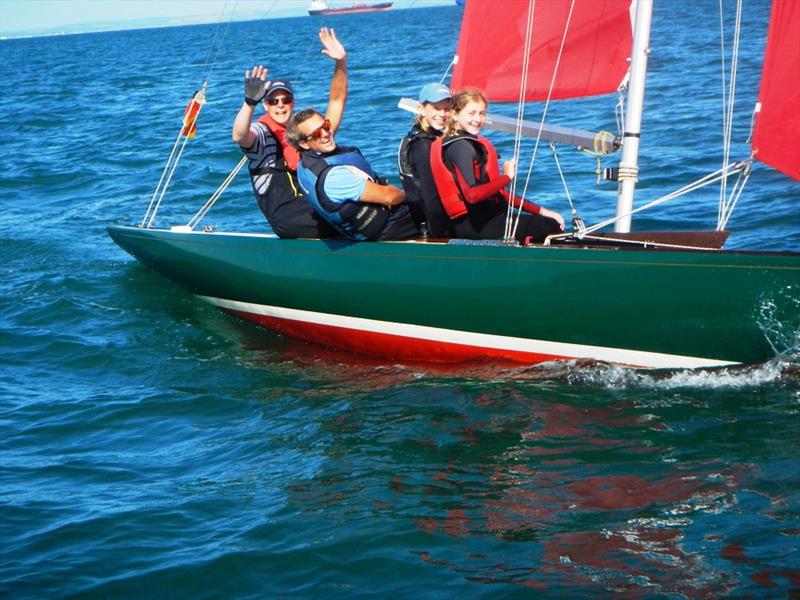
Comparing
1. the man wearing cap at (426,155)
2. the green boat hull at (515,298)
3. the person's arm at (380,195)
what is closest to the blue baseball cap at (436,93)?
the man wearing cap at (426,155)

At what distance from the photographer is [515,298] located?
590 cm

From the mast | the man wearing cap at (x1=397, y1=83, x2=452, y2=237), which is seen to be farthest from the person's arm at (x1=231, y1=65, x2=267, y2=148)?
the mast

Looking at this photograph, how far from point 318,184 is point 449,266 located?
0.89 metres

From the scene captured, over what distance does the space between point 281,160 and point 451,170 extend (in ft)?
5.44

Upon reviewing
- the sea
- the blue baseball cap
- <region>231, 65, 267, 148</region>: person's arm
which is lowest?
the sea

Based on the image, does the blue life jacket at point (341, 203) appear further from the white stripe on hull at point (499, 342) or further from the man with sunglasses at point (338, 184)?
the white stripe on hull at point (499, 342)

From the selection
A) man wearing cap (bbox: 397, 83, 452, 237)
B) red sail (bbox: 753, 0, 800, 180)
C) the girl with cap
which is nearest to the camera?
red sail (bbox: 753, 0, 800, 180)

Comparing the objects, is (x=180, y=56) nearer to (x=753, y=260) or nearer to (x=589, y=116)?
(x=589, y=116)

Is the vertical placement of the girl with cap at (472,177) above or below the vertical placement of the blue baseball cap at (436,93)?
below

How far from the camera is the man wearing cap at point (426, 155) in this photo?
588 centimetres

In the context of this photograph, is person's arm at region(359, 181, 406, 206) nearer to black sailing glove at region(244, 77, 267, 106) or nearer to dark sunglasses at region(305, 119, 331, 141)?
dark sunglasses at region(305, 119, 331, 141)

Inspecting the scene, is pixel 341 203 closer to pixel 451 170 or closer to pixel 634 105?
pixel 451 170

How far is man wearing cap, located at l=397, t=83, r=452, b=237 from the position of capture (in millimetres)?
5883

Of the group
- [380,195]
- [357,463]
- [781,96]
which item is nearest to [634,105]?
[781,96]
